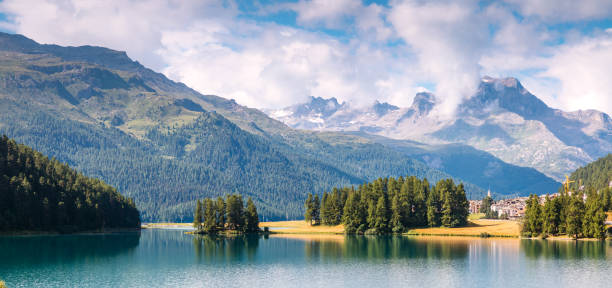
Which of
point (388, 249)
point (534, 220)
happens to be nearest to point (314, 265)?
point (388, 249)

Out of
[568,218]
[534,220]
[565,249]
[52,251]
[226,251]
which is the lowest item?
[226,251]

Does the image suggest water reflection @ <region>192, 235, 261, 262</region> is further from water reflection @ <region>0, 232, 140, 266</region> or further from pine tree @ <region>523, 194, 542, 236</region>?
pine tree @ <region>523, 194, 542, 236</region>

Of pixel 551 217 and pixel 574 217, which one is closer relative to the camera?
pixel 574 217

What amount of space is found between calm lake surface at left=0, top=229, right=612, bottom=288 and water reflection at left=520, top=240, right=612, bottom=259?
0.68 feet

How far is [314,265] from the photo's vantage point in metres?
118

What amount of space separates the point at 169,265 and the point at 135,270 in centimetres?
948

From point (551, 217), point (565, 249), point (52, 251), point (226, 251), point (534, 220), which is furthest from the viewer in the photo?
point (534, 220)

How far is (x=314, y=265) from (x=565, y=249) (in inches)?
2386

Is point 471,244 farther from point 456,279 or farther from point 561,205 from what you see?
point 456,279

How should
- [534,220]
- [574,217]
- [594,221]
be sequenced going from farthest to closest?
[534,220], [574,217], [594,221]

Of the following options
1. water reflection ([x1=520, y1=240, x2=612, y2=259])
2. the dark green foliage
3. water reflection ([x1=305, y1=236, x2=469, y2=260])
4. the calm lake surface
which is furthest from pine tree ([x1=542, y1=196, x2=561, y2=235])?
water reflection ([x1=305, y1=236, x2=469, y2=260])

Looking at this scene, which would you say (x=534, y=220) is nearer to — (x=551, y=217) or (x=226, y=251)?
(x=551, y=217)

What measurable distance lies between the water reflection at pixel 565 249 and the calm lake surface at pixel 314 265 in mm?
208

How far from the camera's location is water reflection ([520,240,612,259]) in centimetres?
12444
